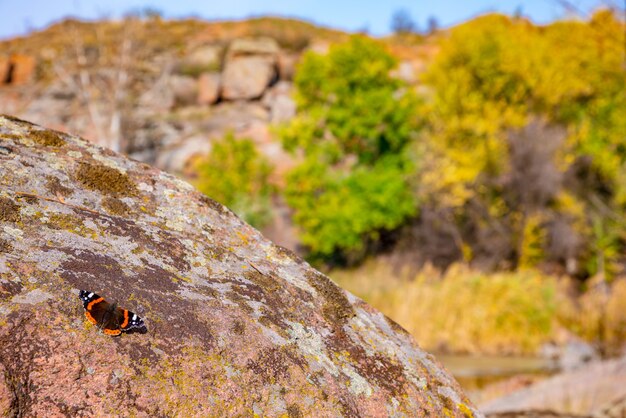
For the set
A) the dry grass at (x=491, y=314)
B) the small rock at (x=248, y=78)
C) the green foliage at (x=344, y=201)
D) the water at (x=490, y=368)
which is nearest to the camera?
the water at (x=490, y=368)

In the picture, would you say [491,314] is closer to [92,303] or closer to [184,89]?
[92,303]

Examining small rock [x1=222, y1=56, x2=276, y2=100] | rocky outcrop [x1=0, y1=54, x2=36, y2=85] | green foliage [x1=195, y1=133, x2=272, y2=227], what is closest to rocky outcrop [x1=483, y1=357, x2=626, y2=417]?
green foliage [x1=195, y1=133, x2=272, y2=227]

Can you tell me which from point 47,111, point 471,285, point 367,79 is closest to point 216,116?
point 47,111

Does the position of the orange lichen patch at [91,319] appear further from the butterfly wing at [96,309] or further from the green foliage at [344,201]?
the green foliage at [344,201]

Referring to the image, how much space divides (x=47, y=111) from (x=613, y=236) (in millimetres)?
32134

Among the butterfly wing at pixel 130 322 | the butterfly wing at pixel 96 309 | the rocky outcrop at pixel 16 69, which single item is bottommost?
the rocky outcrop at pixel 16 69

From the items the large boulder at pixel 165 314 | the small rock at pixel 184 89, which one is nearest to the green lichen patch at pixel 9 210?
the large boulder at pixel 165 314

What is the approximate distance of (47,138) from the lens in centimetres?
205

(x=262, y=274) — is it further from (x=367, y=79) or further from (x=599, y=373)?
(x=367, y=79)

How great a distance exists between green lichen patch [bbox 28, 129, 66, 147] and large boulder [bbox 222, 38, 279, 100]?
39.7 metres

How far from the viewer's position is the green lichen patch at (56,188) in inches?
72.1

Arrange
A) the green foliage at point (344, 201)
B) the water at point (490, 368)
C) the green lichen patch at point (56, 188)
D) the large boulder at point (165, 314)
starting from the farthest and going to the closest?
the green foliage at point (344, 201)
the water at point (490, 368)
the green lichen patch at point (56, 188)
the large boulder at point (165, 314)

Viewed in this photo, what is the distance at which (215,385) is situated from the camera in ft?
4.84

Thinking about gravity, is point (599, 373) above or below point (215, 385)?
below
